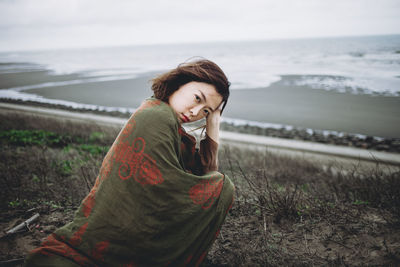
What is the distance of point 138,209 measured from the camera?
143 cm

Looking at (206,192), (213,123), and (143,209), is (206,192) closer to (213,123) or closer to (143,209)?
(143,209)

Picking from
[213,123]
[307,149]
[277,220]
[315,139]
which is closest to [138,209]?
[213,123]

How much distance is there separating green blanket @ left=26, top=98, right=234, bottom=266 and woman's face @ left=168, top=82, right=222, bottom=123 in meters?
0.19

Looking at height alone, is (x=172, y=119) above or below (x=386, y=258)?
above

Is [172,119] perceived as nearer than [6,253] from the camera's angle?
Yes

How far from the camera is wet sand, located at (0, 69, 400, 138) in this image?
12.0 meters

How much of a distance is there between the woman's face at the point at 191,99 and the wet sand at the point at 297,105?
11383 mm

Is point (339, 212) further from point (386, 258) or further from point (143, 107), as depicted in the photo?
point (143, 107)

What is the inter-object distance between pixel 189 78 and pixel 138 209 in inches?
36.8

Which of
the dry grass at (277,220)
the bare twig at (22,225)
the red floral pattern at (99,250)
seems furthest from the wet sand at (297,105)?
the red floral pattern at (99,250)

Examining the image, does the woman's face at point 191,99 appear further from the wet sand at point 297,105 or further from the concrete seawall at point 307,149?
the wet sand at point 297,105

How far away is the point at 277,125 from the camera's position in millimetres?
12773

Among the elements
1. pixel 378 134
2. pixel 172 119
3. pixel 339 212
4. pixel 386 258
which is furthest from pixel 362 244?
pixel 378 134

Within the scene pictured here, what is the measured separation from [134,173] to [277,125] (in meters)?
12.1
